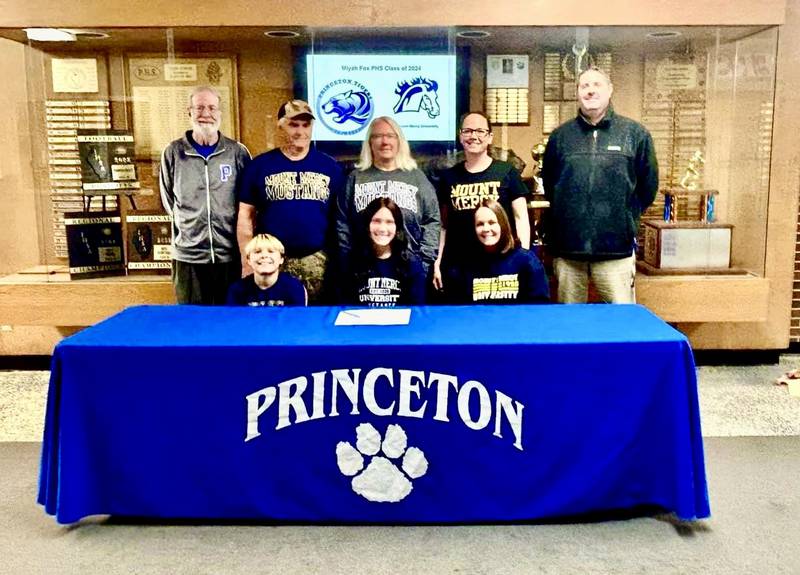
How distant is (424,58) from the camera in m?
4.60

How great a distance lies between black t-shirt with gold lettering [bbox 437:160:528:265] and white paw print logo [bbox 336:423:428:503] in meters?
1.34

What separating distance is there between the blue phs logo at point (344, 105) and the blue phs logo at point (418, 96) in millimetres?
171

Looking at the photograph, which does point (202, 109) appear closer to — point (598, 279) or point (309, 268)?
point (309, 268)

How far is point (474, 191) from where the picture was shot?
151 inches

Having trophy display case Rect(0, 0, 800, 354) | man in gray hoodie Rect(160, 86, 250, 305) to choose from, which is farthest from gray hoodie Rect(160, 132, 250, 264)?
trophy display case Rect(0, 0, 800, 354)

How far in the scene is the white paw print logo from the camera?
261 cm

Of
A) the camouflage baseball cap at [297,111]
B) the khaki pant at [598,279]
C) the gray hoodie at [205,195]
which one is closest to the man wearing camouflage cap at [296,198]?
the camouflage baseball cap at [297,111]

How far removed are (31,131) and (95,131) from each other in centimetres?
38

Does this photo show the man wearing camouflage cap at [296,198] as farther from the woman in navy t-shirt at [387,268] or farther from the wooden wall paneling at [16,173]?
the wooden wall paneling at [16,173]

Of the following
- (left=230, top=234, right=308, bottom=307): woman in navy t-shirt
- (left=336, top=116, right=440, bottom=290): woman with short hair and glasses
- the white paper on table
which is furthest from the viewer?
(left=336, top=116, right=440, bottom=290): woman with short hair and glasses

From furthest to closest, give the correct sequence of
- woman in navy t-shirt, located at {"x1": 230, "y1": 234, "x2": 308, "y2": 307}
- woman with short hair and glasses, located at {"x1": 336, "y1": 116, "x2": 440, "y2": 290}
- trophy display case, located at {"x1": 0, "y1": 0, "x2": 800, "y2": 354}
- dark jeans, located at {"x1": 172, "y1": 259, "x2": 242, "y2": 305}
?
trophy display case, located at {"x1": 0, "y1": 0, "x2": 800, "y2": 354}
dark jeans, located at {"x1": 172, "y1": 259, "x2": 242, "y2": 305}
woman with short hair and glasses, located at {"x1": 336, "y1": 116, "x2": 440, "y2": 290}
woman in navy t-shirt, located at {"x1": 230, "y1": 234, "x2": 308, "y2": 307}

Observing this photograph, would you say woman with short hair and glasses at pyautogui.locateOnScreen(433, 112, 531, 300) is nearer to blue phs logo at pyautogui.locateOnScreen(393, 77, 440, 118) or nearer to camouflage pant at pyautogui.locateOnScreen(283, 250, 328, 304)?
camouflage pant at pyautogui.locateOnScreen(283, 250, 328, 304)

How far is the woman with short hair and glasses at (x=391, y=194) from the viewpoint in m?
3.74

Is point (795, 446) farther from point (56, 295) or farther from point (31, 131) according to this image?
point (31, 131)
